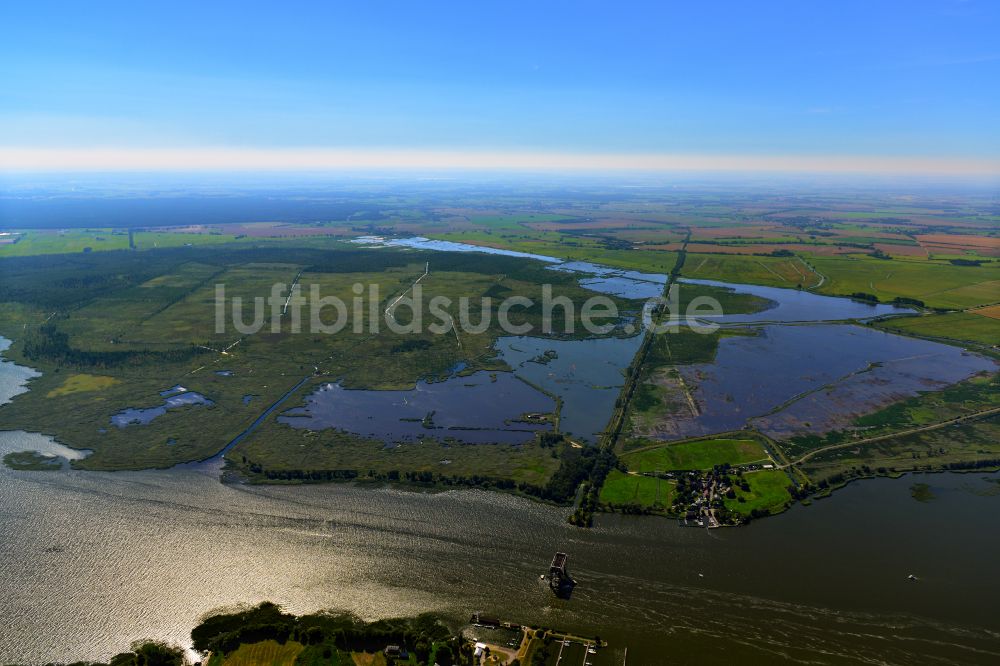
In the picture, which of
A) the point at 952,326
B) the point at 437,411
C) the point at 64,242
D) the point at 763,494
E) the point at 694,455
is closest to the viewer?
the point at 763,494

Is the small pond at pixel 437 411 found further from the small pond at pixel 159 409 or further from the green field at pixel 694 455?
the small pond at pixel 159 409

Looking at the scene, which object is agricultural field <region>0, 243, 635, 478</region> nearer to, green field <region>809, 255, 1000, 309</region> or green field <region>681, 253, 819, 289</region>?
green field <region>681, 253, 819, 289</region>

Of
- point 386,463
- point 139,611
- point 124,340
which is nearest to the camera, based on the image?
point 139,611

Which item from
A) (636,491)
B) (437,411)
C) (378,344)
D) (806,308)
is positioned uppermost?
(806,308)

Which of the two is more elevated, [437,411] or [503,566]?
[437,411]

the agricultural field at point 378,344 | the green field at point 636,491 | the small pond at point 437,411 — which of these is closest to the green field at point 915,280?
the agricultural field at point 378,344

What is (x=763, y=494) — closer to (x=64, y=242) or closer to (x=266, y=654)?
(x=266, y=654)

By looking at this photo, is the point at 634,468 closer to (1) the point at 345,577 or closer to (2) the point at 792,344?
(1) the point at 345,577

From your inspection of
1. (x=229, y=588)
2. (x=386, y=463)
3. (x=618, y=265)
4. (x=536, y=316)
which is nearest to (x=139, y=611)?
(x=229, y=588)

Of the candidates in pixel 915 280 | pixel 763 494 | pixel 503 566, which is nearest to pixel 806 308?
pixel 915 280
